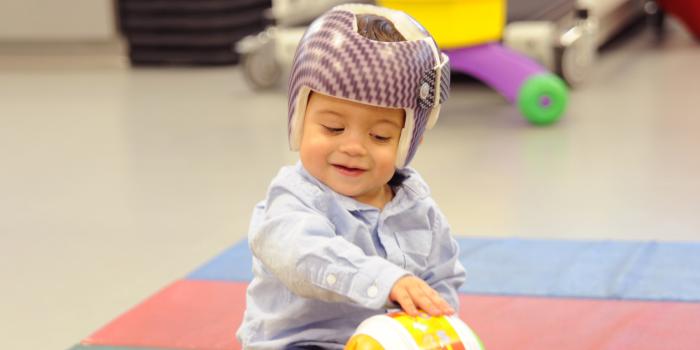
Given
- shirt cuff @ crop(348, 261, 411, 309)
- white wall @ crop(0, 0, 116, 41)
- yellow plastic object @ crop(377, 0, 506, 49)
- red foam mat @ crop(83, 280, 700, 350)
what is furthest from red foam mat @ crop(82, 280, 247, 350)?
white wall @ crop(0, 0, 116, 41)

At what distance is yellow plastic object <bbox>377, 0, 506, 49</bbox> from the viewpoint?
4.04 m

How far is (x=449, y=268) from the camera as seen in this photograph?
181cm

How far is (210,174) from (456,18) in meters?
1.10

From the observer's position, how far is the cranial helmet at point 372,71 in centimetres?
161

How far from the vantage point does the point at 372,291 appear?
151 centimetres

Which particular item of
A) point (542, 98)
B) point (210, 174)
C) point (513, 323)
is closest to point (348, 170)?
point (513, 323)

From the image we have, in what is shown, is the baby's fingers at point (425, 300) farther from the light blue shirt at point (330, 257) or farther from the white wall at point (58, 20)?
the white wall at point (58, 20)

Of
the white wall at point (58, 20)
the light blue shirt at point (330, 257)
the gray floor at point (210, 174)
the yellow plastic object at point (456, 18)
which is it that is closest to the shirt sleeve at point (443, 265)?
the light blue shirt at point (330, 257)

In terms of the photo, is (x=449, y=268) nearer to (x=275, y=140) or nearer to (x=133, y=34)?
(x=275, y=140)

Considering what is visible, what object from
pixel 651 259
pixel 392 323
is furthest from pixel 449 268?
pixel 651 259

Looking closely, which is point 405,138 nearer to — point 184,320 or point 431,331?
point 431,331

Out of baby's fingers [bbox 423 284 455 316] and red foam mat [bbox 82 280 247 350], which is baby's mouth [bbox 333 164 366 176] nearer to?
baby's fingers [bbox 423 284 455 316]

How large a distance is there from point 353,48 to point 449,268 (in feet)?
1.36

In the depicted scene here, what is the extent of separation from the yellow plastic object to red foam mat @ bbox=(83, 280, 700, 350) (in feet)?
6.12
